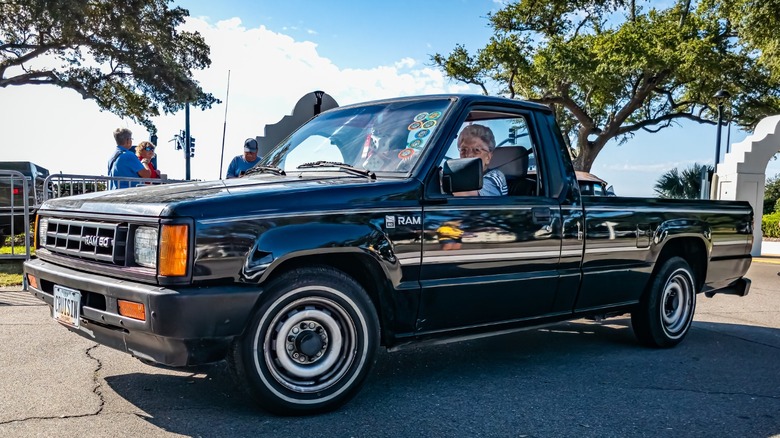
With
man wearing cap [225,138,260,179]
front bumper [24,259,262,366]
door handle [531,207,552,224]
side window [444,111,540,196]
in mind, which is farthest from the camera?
man wearing cap [225,138,260,179]

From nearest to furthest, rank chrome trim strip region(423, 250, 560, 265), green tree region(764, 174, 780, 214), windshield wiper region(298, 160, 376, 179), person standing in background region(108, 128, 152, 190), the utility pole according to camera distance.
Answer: chrome trim strip region(423, 250, 560, 265)
windshield wiper region(298, 160, 376, 179)
person standing in background region(108, 128, 152, 190)
the utility pole
green tree region(764, 174, 780, 214)

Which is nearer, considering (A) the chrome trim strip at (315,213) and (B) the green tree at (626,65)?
(A) the chrome trim strip at (315,213)

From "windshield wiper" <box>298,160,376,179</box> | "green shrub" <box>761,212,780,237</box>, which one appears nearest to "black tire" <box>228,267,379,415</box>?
"windshield wiper" <box>298,160,376,179</box>

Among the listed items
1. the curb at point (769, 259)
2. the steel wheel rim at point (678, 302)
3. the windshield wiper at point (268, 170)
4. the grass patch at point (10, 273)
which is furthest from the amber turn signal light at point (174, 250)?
the curb at point (769, 259)

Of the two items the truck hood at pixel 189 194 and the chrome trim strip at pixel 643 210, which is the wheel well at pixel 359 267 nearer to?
the truck hood at pixel 189 194

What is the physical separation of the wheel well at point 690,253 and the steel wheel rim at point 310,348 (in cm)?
306

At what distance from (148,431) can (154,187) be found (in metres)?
1.43

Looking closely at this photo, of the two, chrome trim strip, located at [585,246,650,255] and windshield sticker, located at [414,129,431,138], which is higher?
windshield sticker, located at [414,129,431,138]

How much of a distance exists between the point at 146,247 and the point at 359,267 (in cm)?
112

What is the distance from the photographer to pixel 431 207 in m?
3.89

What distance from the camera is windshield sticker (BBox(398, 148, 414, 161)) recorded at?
4070 millimetres

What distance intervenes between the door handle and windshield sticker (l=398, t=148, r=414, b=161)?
93 centimetres

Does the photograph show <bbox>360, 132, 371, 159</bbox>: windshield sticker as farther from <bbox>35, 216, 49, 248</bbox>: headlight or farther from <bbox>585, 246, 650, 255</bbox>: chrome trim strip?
<bbox>35, 216, 49, 248</bbox>: headlight

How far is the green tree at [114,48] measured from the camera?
21766mm
